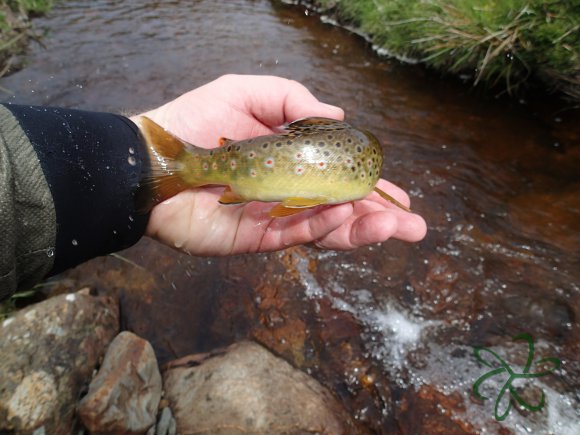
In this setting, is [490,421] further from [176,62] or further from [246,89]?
[176,62]

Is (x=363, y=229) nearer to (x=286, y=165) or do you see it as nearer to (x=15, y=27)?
(x=286, y=165)

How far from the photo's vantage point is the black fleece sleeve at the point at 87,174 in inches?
98.2

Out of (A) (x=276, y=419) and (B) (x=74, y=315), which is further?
(B) (x=74, y=315)

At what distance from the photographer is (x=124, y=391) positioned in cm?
344

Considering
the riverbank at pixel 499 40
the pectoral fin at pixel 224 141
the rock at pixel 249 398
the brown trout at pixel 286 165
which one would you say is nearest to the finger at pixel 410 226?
the brown trout at pixel 286 165

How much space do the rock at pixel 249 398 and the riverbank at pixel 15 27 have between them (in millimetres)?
7714

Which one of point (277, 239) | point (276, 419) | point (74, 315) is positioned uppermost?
point (277, 239)

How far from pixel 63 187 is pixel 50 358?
179 centimetres

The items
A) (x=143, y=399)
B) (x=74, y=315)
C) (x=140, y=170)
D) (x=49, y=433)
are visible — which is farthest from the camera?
(x=74, y=315)

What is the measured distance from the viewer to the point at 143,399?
354 centimetres

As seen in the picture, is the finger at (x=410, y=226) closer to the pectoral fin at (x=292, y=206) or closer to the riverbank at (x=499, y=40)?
the pectoral fin at (x=292, y=206)

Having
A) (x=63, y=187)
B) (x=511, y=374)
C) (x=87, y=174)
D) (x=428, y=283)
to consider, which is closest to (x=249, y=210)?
(x=87, y=174)

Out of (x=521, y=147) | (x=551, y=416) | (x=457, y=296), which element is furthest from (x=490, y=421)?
(x=521, y=147)

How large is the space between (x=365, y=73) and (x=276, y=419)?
7.82m
